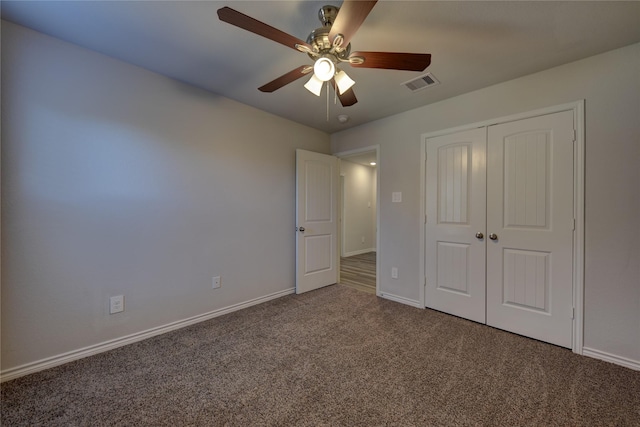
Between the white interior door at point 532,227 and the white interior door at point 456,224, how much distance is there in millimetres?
95

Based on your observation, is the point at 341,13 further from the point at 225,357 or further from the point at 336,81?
the point at 225,357

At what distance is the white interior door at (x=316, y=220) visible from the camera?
3.40 m

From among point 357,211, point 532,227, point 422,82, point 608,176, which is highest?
point 422,82

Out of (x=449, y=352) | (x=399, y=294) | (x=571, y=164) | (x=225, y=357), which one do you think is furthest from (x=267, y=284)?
(x=571, y=164)

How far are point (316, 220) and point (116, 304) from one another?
7.56 ft

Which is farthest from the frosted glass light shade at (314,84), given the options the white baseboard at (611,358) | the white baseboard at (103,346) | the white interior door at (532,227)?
the white baseboard at (611,358)

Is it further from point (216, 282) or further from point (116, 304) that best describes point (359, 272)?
point (116, 304)

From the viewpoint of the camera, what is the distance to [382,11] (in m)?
1.53

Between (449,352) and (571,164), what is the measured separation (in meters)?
1.80

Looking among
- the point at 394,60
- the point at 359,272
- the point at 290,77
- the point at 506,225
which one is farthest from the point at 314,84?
the point at 359,272

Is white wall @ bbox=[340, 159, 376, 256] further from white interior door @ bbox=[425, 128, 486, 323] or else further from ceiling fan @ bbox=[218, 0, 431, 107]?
ceiling fan @ bbox=[218, 0, 431, 107]

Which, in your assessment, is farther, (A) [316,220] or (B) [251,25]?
(A) [316,220]

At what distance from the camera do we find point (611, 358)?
1896 mm

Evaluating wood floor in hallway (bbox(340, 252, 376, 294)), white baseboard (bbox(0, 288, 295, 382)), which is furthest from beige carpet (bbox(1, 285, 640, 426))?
wood floor in hallway (bbox(340, 252, 376, 294))
